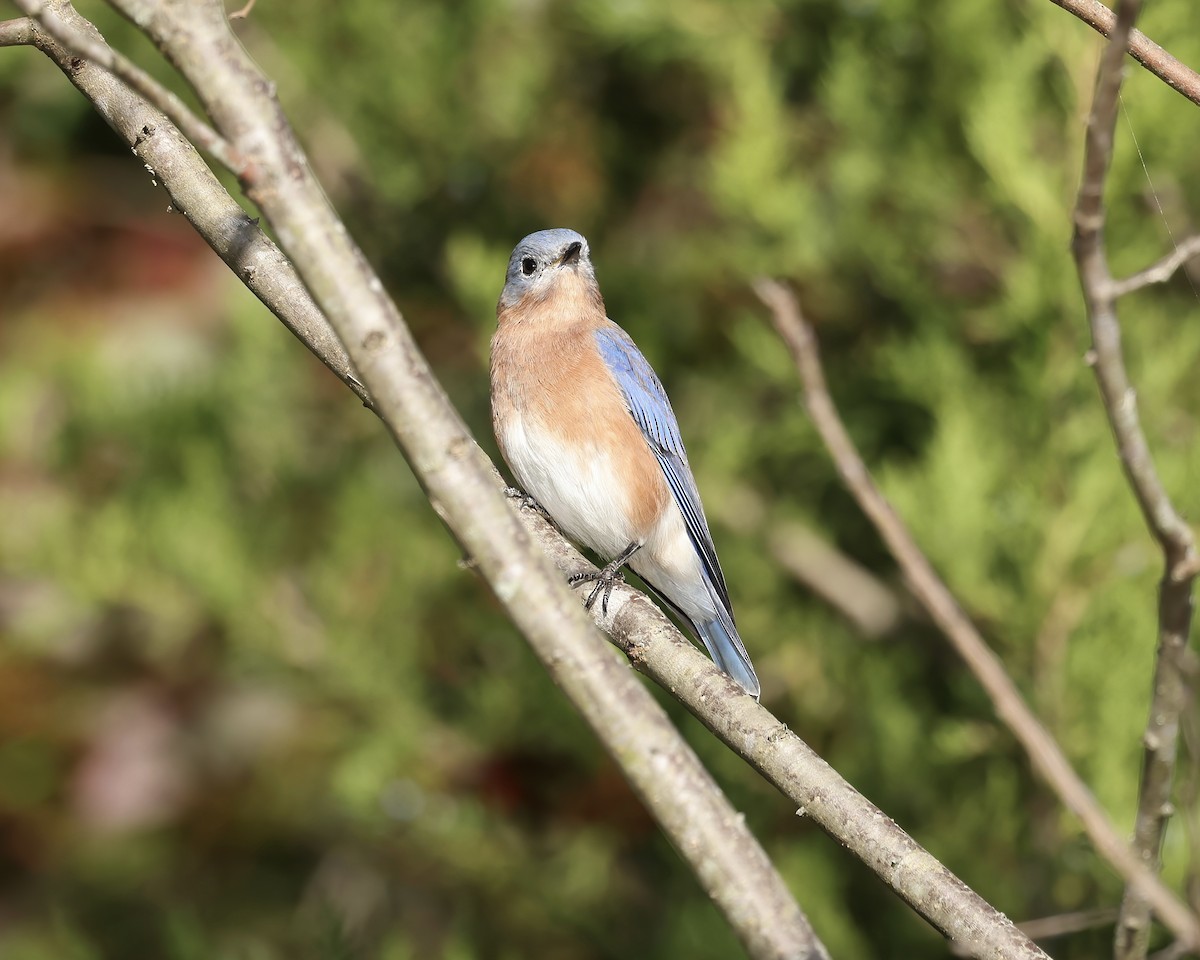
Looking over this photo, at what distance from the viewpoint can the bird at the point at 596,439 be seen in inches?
156

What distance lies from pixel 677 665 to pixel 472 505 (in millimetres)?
1076

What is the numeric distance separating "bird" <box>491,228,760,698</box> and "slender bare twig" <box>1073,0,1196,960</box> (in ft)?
7.38

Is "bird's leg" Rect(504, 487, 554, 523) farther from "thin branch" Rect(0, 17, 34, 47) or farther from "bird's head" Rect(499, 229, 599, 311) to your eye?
"thin branch" Rect(0, 17, 34, 47)

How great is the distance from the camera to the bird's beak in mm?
4164

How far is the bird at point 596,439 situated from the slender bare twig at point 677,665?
36.8 inches

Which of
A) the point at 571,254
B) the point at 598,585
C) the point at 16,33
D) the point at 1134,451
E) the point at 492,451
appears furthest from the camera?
the point at 492,451

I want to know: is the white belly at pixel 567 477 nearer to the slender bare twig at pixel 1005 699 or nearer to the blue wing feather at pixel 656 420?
the blue wing feather at pixel 656 420

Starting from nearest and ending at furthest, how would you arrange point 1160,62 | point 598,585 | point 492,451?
1. point 1160,62
2. point 598,585
3. point 492,451

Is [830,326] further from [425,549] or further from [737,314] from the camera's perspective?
[425,549]

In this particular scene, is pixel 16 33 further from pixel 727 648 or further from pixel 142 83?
pixel 727 648

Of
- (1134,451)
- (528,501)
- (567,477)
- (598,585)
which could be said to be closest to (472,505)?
(1134,451)

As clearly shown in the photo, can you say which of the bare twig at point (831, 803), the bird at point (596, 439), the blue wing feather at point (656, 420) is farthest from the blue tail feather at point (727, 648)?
the bare twig at point (831, 803)

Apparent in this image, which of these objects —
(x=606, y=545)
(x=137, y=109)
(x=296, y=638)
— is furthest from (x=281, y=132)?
(x=296, y=638)

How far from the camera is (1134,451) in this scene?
1.38 meters
